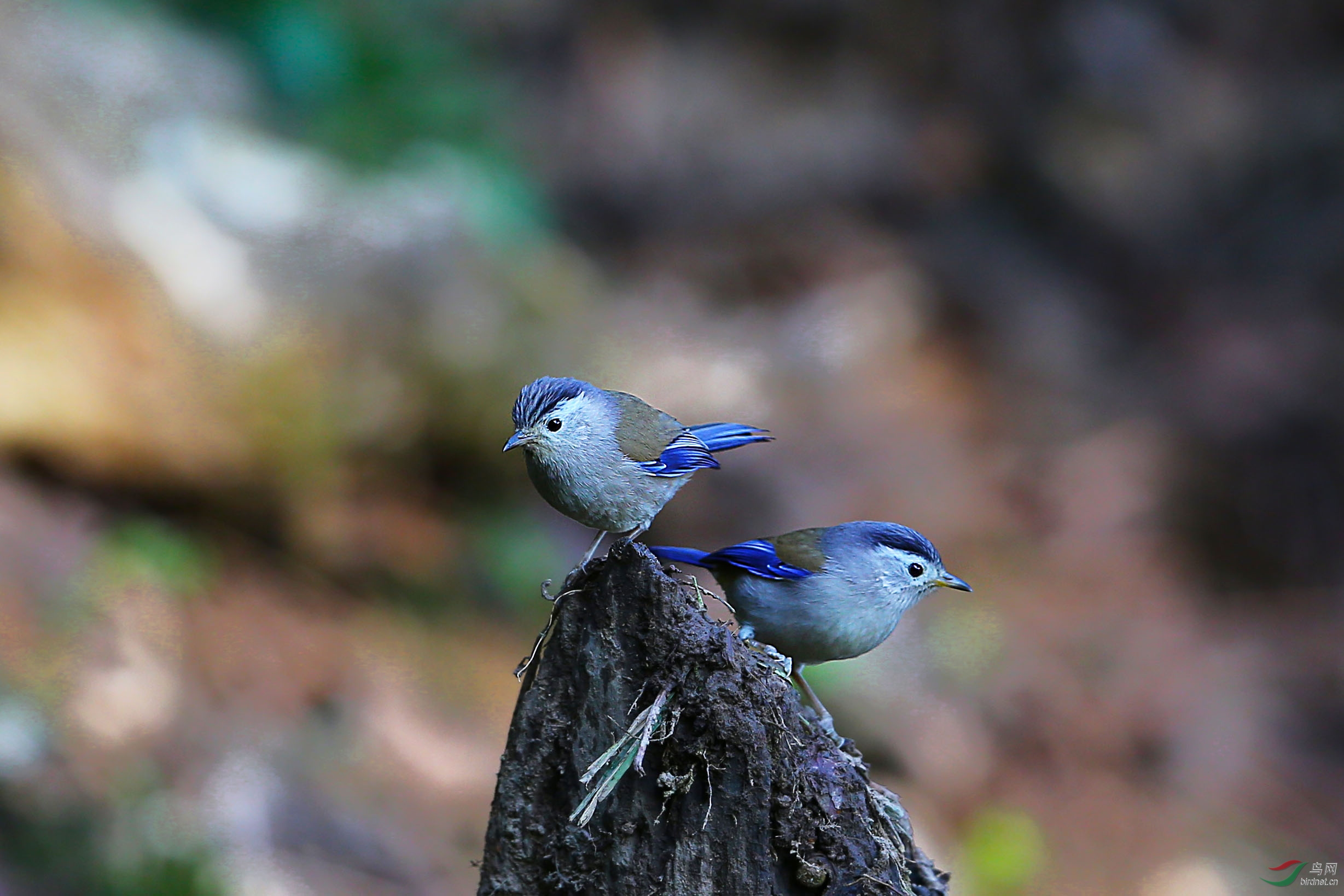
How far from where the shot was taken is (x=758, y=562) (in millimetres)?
3293

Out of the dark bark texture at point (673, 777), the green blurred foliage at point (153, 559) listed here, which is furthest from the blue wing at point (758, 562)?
Result: the green blurred foliage at point (153, 559)

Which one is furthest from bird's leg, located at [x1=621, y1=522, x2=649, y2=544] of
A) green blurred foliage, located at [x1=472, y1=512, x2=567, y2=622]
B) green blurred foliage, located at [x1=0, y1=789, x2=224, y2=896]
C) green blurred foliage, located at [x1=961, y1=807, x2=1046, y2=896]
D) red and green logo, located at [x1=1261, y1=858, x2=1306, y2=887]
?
red and green logo, located at [x1=1261, y1=858, x2=1306, y2=887]

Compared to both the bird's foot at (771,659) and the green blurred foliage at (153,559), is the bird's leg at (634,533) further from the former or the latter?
the green blurred foliage at (153,559)

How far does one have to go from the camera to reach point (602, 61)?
10961 millimetres

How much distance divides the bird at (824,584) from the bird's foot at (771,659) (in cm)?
8

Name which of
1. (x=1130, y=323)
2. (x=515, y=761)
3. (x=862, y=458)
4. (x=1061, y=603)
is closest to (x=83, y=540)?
(x=515, y=761)

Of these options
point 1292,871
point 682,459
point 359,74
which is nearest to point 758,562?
point 682,459

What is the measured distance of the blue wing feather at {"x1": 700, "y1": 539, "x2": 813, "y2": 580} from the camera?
3.23 meters

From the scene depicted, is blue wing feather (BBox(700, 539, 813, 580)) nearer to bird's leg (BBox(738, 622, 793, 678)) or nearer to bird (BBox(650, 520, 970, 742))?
bird (BBox(650, 520, 970, 742))

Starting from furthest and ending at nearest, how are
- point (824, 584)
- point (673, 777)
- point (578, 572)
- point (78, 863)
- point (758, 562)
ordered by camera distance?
point (78, 863) → point (758, 562) → point (824, 584) → point (578, 572) → point (673, 777)

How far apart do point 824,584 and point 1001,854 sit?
16.2 feet

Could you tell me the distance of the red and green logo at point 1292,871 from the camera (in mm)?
7383
